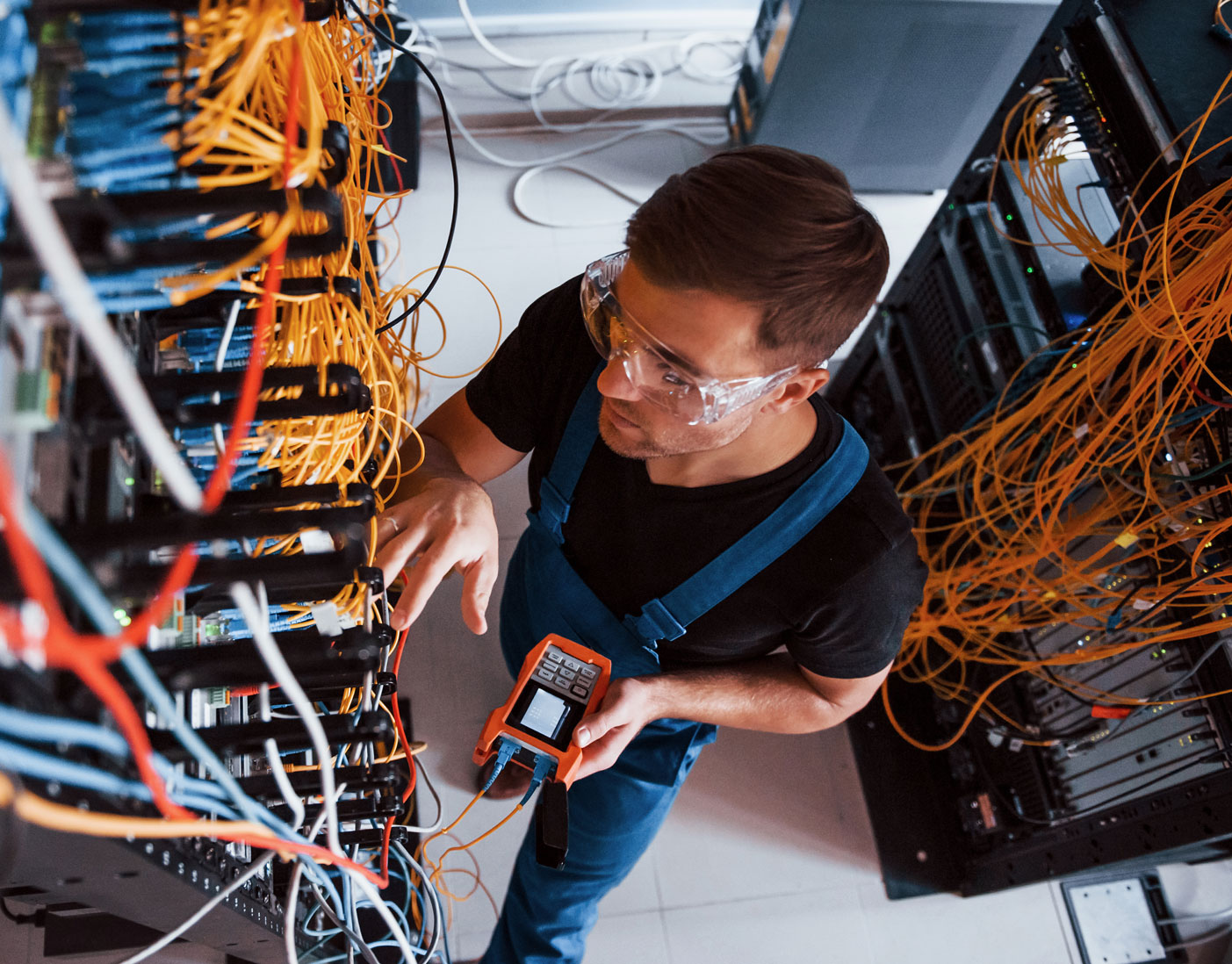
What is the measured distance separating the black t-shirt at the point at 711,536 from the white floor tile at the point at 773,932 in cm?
79

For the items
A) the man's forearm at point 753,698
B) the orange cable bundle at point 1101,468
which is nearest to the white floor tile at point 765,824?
the orange cable bundle at point 1101,468

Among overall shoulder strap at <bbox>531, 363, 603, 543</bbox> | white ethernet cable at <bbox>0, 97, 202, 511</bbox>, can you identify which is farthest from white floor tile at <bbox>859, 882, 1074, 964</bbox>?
white ethernet cable at <bbox>0, 97, 202, 511</bbox>

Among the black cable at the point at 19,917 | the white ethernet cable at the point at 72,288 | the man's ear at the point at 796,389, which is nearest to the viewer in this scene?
the white ethernet cable at the point at 72,288

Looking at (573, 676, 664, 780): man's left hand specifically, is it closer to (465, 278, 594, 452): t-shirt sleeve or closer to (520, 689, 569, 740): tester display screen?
(520, 689, 569, 740): tester display screen

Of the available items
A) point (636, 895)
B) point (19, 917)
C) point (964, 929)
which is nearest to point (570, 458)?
point (636, 895)

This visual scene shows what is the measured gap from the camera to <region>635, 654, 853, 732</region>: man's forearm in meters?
1.34

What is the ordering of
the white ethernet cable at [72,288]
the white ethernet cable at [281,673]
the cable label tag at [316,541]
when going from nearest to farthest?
the white ethernet cable at [72,288] < the white ethernet cable at [281,673] < the cable label tag at [316,541]

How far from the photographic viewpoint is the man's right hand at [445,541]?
1.02 m

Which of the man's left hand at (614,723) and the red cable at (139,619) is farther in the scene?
the man's left hand at (614,723)

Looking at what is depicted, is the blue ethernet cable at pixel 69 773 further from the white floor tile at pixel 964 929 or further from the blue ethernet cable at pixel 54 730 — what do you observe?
the white floor tile at pixel 964 929

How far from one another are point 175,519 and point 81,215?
184 mm

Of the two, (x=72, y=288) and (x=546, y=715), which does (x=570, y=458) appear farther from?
(x=72, y=288)

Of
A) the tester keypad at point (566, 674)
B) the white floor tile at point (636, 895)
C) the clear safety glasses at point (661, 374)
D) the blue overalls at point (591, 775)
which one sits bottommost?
the white floor tile at point (636, 895)

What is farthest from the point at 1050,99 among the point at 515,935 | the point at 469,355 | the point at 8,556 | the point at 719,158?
the point at 515,935
